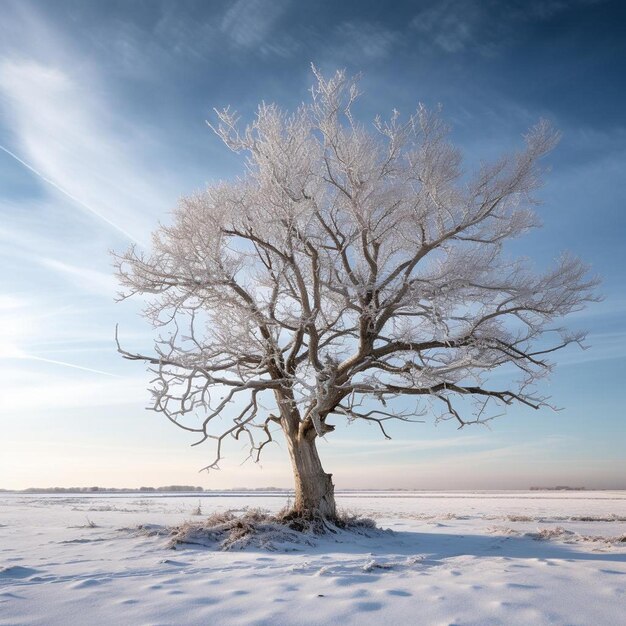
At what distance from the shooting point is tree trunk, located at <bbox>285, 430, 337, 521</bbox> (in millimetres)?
10992

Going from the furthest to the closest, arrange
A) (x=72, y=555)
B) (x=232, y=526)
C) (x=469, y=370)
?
(x=469, y=370) → (x=232, y=526) → (x=72, y=555)

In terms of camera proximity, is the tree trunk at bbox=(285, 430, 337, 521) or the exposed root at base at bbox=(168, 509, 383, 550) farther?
the tree trunk at bbox=(285, 430, 337, 521)

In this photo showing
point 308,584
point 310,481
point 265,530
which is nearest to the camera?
point 308,584

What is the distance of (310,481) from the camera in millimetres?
11234

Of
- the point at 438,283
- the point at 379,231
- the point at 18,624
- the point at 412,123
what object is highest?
the point at 412,123

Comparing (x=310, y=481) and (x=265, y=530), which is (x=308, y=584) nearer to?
(x=265, y=530)

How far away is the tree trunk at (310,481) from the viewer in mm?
10992

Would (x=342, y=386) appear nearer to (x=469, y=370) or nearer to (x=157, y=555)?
(x=469, y=370)

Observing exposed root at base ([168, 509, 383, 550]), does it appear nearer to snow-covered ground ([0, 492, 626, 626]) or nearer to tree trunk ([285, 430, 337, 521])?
tree trunk ([285, 430, 337, 521])

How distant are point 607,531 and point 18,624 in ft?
36.8

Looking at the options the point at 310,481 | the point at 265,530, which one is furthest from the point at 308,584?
the point at 310,481

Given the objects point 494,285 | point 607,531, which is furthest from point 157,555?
point 607,531

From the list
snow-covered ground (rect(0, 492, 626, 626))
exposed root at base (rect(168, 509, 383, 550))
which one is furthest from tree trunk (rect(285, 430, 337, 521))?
snow-covered ground (rect(0, 492, 626, 626))

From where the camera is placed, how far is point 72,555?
7.22 m
